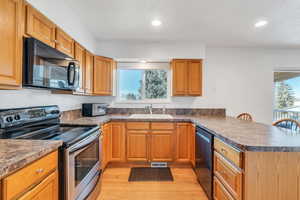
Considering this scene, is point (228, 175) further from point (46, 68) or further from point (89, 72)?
point (89, 72)

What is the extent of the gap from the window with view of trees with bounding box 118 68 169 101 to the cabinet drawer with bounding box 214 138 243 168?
2.16 metres

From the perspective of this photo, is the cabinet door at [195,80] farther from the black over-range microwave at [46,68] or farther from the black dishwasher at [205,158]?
the black over-range microwave at [46,68]

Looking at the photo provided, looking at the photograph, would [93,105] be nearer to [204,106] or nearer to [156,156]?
[156,156]

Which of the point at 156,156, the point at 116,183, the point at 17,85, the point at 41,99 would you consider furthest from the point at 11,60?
the point at 156,156

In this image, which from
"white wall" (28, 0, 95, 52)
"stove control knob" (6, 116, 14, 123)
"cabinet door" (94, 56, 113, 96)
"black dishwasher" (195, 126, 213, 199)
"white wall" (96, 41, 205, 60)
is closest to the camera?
"stove control knob" (6, 116, 14, 123)

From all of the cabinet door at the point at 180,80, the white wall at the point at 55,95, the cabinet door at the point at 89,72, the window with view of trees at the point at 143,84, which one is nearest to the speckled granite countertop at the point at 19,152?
the white wall at the point at 55,95

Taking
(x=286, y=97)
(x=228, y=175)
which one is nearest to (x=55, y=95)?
(x=228, y=175)

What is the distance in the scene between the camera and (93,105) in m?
3.10

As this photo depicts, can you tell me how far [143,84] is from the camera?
3889 mm

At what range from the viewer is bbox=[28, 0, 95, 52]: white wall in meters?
1.83

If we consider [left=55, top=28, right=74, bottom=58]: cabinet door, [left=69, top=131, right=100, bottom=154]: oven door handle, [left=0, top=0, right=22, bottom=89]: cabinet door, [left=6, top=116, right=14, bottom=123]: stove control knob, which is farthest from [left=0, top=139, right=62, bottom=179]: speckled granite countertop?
[left=55, top=28, right=74, bottom=58]: cabinet door

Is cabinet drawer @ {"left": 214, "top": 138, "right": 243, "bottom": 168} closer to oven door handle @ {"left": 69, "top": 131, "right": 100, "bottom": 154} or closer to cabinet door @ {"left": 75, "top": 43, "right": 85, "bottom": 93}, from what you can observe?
oven door handle @ {"left": 69, "top": 131, "right": 100, "bottom": 154}

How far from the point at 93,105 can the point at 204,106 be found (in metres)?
2.27

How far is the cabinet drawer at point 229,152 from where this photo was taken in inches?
52.9
